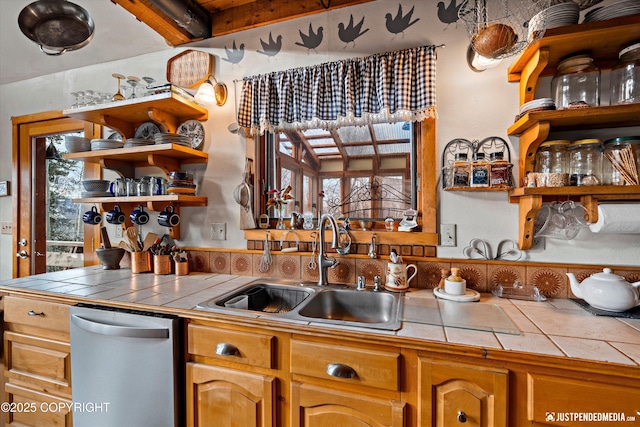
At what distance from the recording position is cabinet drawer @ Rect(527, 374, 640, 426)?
787mm

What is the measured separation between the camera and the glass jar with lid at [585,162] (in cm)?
117

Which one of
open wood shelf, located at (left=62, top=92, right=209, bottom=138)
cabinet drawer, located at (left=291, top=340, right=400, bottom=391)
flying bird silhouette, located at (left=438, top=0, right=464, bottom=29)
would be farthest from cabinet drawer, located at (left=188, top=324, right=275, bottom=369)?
flying bird silhouette, located at (left=438, top=0, right=464, bottom=29)

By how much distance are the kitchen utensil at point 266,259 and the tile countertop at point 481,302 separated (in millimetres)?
95

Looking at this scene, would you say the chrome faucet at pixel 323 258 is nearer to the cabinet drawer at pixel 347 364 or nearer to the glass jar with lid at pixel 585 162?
the cabinet drawer at pixel 347 364

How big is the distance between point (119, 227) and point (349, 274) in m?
1.66

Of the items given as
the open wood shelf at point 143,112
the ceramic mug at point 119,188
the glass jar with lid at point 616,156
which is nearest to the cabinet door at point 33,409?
the ceramic mug at point 119,188

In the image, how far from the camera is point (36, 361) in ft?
4.71

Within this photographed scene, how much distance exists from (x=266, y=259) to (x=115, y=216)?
3.42ft

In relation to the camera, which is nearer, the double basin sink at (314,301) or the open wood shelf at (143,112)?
the double basin sink at (314,301)

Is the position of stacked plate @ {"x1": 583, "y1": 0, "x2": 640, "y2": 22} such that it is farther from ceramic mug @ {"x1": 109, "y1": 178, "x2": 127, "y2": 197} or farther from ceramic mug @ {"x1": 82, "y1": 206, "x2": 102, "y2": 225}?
ceramic mug @ {"x1": 82, "y1": 206, "x2": 102, "y2": 225}

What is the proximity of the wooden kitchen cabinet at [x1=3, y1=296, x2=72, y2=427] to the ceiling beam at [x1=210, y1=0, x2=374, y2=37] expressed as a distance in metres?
1.79

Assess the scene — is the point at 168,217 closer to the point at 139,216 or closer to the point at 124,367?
the point at 139,216

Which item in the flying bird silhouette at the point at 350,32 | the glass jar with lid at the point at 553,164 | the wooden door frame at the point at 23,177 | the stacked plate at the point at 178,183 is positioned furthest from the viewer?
the wooden door frame at the point at 23,177

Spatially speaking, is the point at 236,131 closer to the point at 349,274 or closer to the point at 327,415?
A: the point at 349,274
